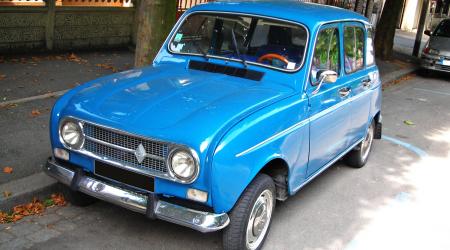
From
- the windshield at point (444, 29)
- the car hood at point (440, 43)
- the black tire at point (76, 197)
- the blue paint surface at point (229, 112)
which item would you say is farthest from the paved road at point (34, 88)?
the windshield at point (444, 29)

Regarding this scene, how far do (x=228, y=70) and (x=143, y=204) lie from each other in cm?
162

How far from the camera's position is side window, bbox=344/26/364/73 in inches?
213

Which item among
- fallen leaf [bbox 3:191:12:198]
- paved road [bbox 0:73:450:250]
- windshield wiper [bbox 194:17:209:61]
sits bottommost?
paved road [bbox 0:73:450:250]

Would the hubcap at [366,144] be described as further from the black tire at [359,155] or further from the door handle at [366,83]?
the door handle at [366,83]

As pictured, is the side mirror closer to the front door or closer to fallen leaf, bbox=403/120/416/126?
the front door

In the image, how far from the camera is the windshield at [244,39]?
4715 mm

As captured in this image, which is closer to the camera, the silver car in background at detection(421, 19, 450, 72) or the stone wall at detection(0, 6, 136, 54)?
the stone wall at detection(0, 6, 136, 54)

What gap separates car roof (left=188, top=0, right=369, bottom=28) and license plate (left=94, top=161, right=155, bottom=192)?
210cm

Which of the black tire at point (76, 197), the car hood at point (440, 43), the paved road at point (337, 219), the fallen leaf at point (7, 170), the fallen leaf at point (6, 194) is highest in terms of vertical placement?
the car hood at point (440, 43)

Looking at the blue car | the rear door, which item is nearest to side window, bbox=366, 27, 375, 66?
the rear door

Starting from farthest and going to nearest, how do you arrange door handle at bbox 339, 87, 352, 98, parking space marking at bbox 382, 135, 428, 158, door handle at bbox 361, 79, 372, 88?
parking space marking at bbox 382, 135, 428, 158 → door handle at bbox 361, 79, 372, 88 → door handle at bbox 339, 87, 352, 98

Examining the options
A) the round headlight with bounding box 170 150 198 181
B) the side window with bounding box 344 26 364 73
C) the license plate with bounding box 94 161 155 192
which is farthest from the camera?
the side window with bounding box 344 26 364 73

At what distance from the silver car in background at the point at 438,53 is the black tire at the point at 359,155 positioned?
8446 mm

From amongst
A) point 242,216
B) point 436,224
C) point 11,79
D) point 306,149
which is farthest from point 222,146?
point 11,79
